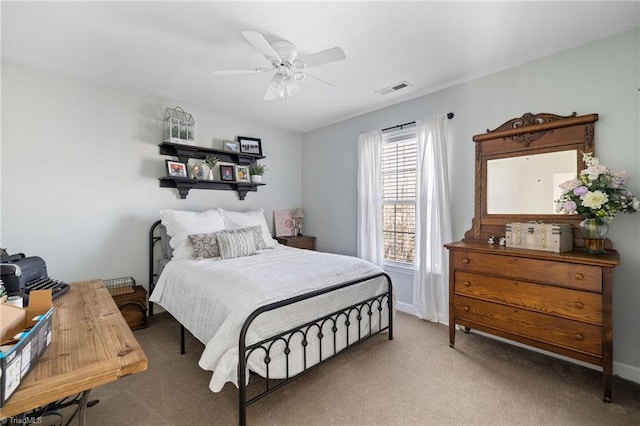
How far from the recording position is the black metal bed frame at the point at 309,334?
1588mm

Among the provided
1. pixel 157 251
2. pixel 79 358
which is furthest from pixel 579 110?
pixel 157 251

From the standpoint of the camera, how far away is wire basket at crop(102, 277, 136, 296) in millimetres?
2938

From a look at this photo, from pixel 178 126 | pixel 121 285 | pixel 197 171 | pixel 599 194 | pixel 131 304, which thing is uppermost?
pixel 178 126

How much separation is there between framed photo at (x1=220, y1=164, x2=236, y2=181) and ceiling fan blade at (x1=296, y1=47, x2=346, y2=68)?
2134mm

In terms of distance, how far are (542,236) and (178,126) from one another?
3.73 metres

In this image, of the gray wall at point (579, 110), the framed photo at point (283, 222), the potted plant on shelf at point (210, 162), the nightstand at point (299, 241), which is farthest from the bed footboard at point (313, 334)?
the potted plant on shelf at point (210, 162)

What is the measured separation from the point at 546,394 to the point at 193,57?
3.64 meters

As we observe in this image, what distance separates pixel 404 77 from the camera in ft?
9.16

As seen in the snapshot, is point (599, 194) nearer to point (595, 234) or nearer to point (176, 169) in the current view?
point (595, 234)

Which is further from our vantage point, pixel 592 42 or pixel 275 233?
pixel 275 233

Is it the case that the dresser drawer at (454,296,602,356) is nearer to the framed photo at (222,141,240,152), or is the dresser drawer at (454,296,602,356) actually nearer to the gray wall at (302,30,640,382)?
the gray wall at (302,30,640,382)

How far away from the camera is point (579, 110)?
7.39 feet

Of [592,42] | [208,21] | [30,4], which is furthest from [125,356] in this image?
[592,42]

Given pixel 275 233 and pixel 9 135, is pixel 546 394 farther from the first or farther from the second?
pixel 9 135
